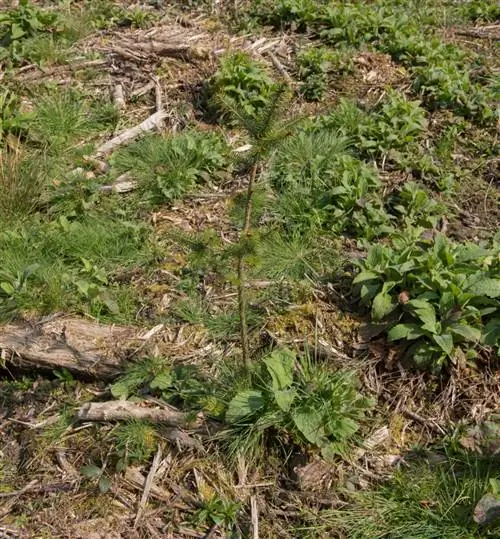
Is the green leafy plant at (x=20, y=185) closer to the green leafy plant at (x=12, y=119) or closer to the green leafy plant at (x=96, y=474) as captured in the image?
the green leafy plant at (x=12, y=119)

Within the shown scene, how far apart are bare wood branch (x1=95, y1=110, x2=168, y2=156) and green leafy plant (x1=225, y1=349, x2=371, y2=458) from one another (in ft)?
7.99

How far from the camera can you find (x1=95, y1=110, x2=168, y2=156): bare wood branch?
5199mm

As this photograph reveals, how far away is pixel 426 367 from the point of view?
143 inches

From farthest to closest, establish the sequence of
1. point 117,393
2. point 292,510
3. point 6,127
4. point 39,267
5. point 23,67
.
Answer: point 23,67
point 6,127
point 39,267
point 117,393
point 292,510

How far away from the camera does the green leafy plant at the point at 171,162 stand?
481 cm

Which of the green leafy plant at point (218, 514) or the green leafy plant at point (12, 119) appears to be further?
the green leafy plant at point (12, 119)

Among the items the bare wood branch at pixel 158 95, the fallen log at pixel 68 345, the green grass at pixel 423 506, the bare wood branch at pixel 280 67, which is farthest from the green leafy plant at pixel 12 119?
the green grass at pixel 423 506

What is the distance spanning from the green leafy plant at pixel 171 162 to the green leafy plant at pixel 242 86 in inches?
15.0

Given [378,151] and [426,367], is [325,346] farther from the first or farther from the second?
[378,151]

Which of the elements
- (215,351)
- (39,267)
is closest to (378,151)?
(215,351)

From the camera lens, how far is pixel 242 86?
17.8 feet

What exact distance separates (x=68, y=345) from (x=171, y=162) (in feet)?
5.35

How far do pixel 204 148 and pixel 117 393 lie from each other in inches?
80.1

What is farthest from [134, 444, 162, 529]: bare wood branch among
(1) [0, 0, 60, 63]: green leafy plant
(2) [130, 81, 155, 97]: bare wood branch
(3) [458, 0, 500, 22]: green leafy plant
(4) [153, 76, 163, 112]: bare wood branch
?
(3) [458, 0, 500, 22]: green leafy plant
